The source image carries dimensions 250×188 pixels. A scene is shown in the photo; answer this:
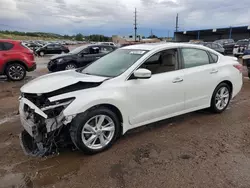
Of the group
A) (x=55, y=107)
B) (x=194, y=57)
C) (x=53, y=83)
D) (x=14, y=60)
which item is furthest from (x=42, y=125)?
(x=14, y=60)

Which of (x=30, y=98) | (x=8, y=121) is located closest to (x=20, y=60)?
(x=8, y=121)

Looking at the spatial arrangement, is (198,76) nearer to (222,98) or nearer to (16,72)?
(222,98)

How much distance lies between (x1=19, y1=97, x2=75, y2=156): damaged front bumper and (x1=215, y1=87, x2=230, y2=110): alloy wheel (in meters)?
3.37

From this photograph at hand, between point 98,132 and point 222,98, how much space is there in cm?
314

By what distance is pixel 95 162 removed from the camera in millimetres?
3336

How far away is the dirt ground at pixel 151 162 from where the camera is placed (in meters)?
2.89

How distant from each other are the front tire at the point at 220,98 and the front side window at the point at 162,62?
4.29ft

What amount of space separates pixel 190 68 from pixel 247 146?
169 centimetres

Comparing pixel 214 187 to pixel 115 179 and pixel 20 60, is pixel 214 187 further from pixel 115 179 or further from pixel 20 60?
pixel 20 60

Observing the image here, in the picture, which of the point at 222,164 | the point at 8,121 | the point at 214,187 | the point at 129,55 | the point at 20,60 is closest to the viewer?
the point at 214,187

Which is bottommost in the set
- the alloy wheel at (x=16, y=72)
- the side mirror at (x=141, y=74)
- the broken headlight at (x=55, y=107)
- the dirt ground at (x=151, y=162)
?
the dirt ground at (x=151, y=162)

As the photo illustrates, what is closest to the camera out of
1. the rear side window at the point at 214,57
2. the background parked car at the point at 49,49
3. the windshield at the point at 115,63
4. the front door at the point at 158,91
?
the front door at the point at 158,91

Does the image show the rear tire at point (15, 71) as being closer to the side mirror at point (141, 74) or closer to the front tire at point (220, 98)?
the side mirror at point (141, 74)

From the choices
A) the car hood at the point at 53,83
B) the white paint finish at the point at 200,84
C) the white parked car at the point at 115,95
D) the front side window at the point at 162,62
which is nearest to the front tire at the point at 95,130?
the white parked car at the point at 115,95
